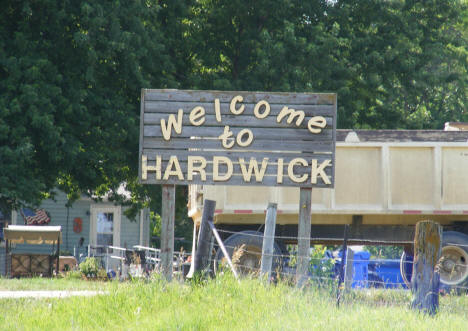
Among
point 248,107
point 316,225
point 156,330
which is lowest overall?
point 156,330

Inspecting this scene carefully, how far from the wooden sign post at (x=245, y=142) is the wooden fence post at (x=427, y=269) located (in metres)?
2.93

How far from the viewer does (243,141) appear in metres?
11.7

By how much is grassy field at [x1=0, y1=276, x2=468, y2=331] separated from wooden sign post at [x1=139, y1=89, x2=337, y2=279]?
1.76 m

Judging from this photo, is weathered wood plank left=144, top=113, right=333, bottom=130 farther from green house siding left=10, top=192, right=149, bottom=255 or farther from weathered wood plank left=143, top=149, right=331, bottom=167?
green house siding left=10, top=192, right=149, bottom=255

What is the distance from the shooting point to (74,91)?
19047 mm

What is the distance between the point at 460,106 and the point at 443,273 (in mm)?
17396

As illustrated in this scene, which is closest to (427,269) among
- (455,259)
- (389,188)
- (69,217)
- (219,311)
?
(219,311)

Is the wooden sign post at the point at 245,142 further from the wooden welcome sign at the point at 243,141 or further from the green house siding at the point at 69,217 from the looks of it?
the green house siding at the point at 69,217

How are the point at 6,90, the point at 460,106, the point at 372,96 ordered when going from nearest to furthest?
the point at 6,90
the point at 372,96
the point at 460,106

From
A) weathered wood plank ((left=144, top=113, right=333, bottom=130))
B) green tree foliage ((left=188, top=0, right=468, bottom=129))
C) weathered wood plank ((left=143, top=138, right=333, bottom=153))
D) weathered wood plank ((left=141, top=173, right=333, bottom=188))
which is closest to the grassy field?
weathered wood plank ((left=141, top=173, right=333, bottom=188))

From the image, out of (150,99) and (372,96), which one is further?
(372,96)

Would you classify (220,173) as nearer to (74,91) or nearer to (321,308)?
(321,308)

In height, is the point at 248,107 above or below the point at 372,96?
below

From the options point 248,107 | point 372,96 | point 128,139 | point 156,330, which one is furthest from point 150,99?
point 372,96
